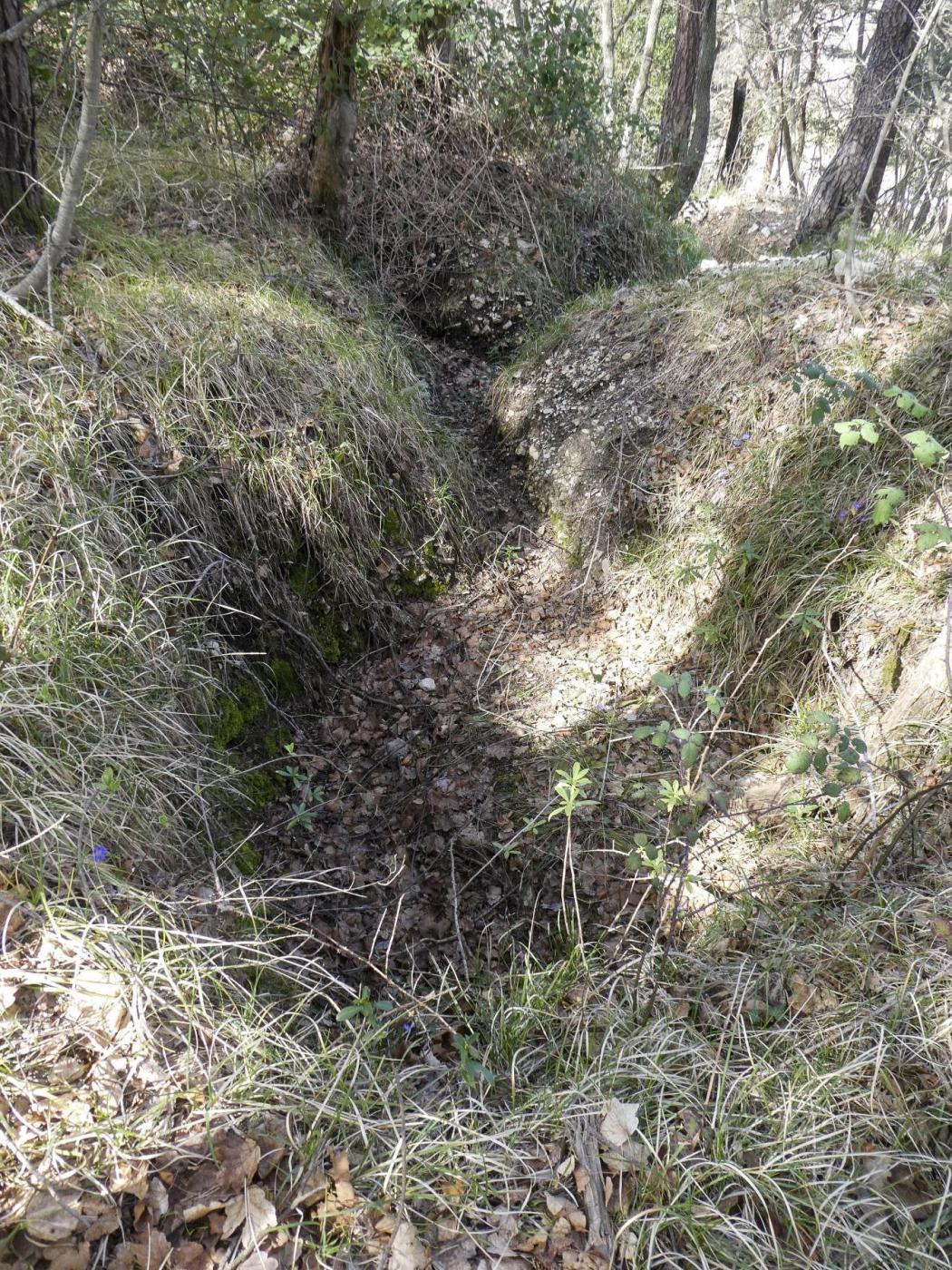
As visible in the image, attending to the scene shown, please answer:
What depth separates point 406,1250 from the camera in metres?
1.58

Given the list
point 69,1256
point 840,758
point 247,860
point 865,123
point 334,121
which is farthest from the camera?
point 865,123

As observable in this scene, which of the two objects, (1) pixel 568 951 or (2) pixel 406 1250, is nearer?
(2) pixel 406 1250

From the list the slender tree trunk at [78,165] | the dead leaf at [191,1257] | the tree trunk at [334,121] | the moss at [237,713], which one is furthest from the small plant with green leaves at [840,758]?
the tree trunk at [334,121]

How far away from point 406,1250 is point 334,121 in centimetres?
583

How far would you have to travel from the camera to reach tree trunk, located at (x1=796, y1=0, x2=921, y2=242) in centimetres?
548

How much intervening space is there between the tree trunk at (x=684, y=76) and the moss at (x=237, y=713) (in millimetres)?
7582

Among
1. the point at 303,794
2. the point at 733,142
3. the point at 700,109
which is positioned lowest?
the point at 303,794

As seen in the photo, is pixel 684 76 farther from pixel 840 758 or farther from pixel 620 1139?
pixel 620 1139

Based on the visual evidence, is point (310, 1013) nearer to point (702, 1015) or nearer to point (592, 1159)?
point (592, 1159)

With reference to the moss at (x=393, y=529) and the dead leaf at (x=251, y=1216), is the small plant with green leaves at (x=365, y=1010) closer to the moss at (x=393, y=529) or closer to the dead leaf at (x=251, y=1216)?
the dead leaf at (x=251, y=1216)

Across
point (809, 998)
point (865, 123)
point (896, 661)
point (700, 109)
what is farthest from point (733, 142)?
point (809, 998)

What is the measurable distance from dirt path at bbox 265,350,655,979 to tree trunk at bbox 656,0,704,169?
6312mm

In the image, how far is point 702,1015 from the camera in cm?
212

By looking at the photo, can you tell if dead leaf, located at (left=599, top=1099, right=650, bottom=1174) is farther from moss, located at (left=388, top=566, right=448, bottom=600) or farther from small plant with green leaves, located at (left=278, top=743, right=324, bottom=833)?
moss, located at (left=388, top=566, right=448, bottom=600)
